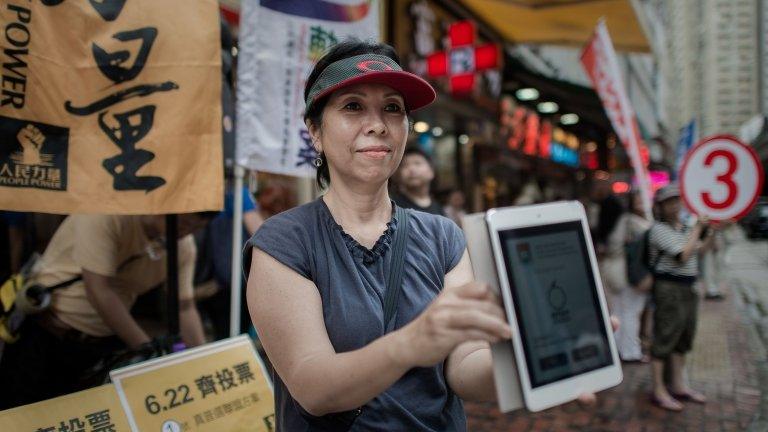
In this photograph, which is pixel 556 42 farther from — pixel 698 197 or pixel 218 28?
pixel 218 28

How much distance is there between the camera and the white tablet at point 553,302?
3.78ft

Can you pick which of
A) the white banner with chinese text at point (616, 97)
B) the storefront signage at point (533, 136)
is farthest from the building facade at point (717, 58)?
the white banner with chinese text at point (616, 97)

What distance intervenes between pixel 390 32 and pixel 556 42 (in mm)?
4554

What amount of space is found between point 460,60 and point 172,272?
750 centimetres

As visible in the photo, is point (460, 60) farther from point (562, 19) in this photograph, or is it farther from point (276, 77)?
point (276, 77)

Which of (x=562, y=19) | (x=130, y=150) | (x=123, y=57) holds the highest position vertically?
(x=562, y=19)

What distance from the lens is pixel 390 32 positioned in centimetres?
905

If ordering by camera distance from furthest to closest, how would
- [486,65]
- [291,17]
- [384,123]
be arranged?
[486,65] < [291,17] < [384,123]

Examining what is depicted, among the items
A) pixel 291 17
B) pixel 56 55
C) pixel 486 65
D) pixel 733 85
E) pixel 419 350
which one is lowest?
pixel 419 350

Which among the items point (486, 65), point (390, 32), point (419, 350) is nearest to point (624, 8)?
point (486, 65)

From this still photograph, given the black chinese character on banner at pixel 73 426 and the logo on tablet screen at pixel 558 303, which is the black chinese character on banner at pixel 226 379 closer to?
the black chinese character on banner at pixel 73 426

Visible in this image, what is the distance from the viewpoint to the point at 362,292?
55.9 inches

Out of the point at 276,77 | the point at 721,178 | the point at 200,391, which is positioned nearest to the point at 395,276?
the point at 200,391

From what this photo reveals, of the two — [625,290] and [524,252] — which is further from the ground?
[524,252]
